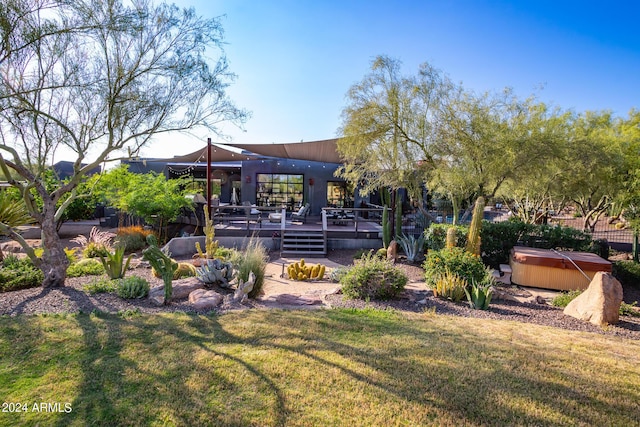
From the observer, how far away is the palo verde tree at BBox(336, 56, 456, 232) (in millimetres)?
8938

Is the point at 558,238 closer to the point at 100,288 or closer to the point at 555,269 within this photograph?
the point at 555,269

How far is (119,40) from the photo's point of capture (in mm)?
5371

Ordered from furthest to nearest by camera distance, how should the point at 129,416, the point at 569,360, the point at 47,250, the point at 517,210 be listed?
the point at 517,210 < the point at 47,250 < the point at 569,360 < the point at 129,416

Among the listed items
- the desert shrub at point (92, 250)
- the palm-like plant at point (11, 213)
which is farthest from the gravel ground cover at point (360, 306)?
the palm-like plant at point (11, 213)

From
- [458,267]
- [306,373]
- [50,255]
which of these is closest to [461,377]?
[306,373]

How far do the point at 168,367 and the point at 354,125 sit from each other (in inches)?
312

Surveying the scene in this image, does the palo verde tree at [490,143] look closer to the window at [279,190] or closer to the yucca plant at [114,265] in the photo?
the yucca plant at [114,265]

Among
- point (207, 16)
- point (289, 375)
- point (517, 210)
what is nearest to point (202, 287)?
point (289, 375)

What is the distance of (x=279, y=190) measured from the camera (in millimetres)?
16969

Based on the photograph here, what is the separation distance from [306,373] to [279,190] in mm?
14624

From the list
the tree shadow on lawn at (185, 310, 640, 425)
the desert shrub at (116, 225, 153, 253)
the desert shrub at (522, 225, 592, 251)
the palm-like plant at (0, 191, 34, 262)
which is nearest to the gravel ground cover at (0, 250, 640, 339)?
the tree shadow on lawn at (185, 310, 640, 425)

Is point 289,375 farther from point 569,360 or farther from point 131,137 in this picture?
point 131,137

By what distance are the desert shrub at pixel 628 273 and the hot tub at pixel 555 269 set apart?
56.3 inches

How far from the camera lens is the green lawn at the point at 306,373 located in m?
2.18
